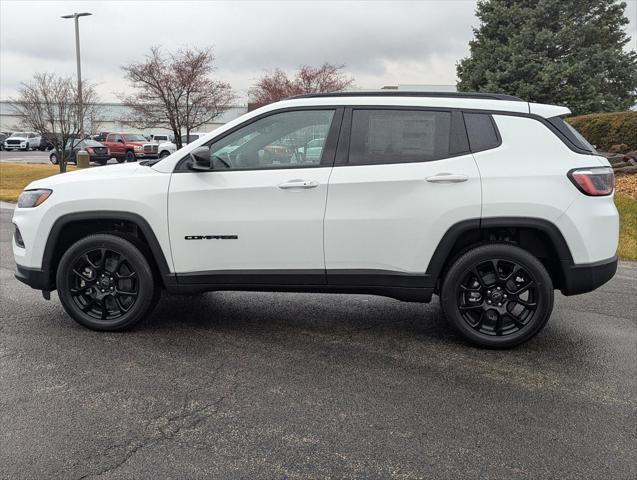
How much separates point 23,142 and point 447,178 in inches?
2071

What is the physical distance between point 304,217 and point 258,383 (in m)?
1.24

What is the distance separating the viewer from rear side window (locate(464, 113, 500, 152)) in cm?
414

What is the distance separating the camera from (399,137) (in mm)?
4207

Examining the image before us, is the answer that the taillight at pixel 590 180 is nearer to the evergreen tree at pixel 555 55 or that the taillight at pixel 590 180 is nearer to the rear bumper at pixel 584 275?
the rear bumper at pixel 584 275

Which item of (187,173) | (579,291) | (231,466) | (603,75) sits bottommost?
(231,466)

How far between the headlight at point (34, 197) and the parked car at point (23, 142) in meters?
50.4

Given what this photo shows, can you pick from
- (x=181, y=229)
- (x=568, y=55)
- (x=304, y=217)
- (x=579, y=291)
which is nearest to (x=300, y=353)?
(x=304, y=217)

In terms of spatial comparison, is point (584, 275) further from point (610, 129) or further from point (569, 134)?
point (610, 129)

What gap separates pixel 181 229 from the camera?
4.30 m

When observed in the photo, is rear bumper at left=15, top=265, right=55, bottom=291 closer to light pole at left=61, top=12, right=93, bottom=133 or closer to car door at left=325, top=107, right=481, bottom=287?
car door at left=325, top=107, right=481, bottom=287

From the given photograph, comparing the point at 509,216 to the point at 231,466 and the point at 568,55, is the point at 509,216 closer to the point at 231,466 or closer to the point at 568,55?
the point at 231,466

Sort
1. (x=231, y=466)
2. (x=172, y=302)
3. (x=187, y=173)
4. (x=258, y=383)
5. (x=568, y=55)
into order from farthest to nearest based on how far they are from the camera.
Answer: (x=568, y=55) < (x=172, y=302) < (x=187, y=173) < (x=258, y=383) < (x=231, y=466)

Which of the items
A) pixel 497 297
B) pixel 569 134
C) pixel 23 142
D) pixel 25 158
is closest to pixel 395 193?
pixel 497 297

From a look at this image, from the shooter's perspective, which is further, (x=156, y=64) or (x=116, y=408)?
(x=156, y=64)
